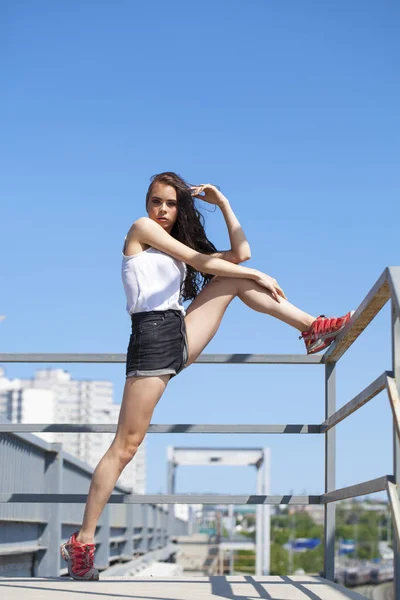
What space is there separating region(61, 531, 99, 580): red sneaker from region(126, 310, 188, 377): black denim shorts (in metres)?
0.62

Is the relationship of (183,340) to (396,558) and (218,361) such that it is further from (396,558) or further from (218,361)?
(396,558)

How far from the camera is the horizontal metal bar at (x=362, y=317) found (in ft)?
8.36

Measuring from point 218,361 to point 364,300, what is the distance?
1.25m

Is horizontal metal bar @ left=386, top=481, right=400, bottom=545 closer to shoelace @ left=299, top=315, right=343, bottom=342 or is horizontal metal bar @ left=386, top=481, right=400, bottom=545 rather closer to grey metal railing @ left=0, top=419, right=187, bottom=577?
shoelace @ left=299, top=315, right=343, bottom=342

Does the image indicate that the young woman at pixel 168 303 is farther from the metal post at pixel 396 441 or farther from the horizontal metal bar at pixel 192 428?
the metal post at pixel 396 441

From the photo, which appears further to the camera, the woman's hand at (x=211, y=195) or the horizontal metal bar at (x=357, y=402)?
the woman's hand at (x=211, y=195)

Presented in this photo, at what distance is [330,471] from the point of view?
12.3ft

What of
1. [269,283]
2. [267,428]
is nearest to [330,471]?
[267,428]

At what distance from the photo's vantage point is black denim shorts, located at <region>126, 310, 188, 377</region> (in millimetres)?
3215

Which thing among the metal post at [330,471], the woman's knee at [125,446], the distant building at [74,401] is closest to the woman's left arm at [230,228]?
the metal post at [330,471]

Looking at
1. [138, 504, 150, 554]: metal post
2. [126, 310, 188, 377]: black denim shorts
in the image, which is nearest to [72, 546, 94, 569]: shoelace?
[126, 310, 188, 377]: black denim shorts

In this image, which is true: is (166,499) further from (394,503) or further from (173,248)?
(394,503)

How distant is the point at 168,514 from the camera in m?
25.4

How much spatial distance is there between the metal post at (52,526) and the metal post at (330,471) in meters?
2.55
